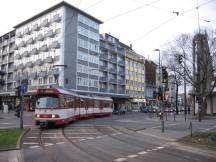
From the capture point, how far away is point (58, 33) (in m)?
67.4

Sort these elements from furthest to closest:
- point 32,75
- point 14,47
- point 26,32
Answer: point 14,47, point 26,32, point 32,75

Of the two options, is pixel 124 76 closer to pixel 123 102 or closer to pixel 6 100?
Answer: pixel 123 102

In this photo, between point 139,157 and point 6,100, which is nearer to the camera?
point 139,157

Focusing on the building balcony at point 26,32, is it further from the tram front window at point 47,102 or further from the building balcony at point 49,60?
the tram front window at point 47,102

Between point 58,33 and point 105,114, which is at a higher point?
point 58,33

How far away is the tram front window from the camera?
24.4 meters

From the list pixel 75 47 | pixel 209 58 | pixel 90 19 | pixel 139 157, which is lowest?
pixel 139 157

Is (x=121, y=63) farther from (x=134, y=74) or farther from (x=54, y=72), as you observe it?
(x=54, y=72)

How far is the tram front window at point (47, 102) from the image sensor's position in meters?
24.4

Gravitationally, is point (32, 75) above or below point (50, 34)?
below

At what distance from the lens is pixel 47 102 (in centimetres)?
2448

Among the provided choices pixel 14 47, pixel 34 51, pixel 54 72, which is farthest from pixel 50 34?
pixel 14 47

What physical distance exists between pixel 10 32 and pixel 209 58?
6138cm

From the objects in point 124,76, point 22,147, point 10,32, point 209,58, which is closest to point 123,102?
point 124,76
